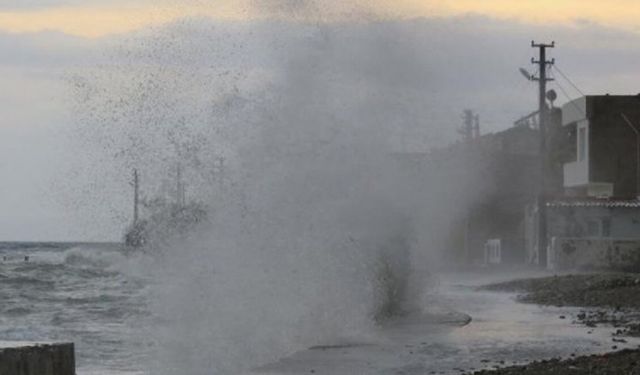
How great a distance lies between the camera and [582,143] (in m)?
58.2

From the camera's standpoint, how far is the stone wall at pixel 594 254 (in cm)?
4334

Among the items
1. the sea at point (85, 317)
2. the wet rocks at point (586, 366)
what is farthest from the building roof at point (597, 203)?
the wet rocks at point (586, 366)

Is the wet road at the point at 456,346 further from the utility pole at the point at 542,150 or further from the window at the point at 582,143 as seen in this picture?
the window at the point at 582,143

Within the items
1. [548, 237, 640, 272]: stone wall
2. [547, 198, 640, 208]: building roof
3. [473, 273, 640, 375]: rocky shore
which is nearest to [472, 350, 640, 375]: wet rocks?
[473, 273, 640, 375]: rocky shore

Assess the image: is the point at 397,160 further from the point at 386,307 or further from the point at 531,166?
the point at 531,166

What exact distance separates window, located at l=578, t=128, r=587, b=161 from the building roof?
5.28 metres

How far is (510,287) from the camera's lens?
127 ft

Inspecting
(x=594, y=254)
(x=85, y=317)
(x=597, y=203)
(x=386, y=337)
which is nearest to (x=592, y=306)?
(x=386, y=337)

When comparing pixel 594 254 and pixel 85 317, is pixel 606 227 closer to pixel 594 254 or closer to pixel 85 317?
pixel 594 254

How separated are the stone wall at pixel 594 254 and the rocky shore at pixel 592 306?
4905 millimetres

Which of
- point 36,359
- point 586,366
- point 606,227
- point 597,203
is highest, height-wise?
point 597,203

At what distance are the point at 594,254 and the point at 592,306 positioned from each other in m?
16.3

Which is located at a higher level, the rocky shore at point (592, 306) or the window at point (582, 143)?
the window at point (582, 143)

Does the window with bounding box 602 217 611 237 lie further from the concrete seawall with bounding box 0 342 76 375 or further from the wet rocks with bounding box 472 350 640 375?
the concrete seawall with bounding box 0 342 76 375
